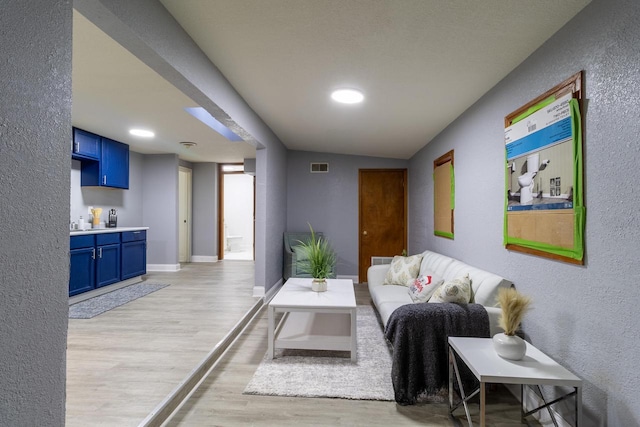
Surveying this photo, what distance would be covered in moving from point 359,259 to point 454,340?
3812 mm

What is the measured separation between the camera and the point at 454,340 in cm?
194

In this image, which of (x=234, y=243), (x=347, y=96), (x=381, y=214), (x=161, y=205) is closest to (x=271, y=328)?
(x=347, y=96)

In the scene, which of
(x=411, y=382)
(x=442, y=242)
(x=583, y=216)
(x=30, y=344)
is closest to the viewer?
(x=30, y=344)

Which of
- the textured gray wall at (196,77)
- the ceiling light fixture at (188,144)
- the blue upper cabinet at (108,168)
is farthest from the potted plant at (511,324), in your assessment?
the blue upper cabinet at (108,168)

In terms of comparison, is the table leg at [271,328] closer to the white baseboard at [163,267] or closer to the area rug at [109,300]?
the area rug at [109,300]

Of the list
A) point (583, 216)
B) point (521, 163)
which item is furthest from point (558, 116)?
point (583, 216)

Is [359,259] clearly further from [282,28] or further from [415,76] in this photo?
[282,28]

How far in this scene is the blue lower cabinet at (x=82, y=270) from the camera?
13.5 feet

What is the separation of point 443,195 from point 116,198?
5370 millimetres

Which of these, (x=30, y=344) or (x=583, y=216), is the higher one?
(x=583, y=216)

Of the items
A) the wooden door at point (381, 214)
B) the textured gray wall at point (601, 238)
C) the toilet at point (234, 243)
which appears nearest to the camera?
the textured gray wall at point (601, 238)

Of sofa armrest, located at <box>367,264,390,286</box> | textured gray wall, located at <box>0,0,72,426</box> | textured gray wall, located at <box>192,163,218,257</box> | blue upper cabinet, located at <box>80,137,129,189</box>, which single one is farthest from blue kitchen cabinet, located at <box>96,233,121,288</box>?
textured gray wall, located at <box>0,0,72,426</box>

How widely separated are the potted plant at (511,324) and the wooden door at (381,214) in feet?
13.0

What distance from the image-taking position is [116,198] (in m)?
5.82
